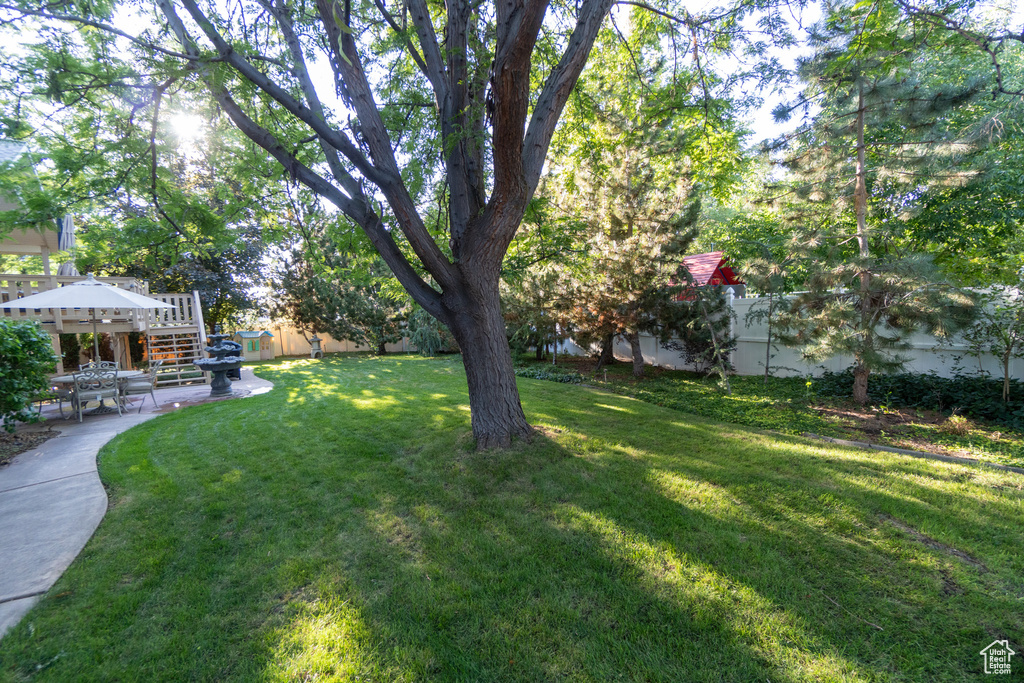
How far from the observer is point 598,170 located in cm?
645

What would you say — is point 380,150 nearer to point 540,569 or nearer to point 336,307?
point 540,569

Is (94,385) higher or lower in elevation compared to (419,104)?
lower

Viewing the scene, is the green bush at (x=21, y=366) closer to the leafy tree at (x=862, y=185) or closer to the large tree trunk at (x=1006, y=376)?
the leafy tree at (x=862, y=185)

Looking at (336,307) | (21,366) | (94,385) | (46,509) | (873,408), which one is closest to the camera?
(46,509)

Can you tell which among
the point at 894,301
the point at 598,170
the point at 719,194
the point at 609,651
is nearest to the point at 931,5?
the point at 894,301

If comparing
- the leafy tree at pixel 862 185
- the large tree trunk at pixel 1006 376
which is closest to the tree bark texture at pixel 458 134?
the leafy tree at pixel 862 185

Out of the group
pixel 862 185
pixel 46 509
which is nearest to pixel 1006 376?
pixel 862 185

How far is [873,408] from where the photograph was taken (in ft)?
21.7

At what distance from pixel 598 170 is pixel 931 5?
383cm

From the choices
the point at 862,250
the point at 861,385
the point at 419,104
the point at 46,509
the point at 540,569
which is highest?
the point at 419,104

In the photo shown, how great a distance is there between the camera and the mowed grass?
2.07m

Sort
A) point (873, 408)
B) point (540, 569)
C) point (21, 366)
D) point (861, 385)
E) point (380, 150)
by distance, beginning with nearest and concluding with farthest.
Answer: point (540, 569)
point (380, 150)
point (21, 366)
point (873, 408)
point (861, 385)

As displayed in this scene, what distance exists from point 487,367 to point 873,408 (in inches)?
246

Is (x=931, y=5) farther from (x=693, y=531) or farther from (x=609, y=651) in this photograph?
(x=609, y=651)
